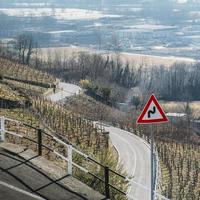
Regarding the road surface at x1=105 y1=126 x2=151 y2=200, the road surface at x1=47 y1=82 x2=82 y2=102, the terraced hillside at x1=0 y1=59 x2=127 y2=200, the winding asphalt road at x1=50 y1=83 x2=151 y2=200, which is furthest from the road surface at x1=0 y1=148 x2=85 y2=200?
the road surface at x1=47 y1=82 x2=82 y2=102

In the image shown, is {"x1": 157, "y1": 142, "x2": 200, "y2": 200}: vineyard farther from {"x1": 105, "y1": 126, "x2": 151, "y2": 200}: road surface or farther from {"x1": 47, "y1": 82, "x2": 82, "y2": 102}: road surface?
{"x1": 47, "y1": 82, "x2": 82, "y2": 102}: road surface

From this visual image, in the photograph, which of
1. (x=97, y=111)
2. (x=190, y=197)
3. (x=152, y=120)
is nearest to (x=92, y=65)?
(x=97, y=111)

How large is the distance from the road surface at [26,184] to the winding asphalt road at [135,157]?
1372 cm

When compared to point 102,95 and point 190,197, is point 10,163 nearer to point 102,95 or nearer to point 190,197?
point 190,197

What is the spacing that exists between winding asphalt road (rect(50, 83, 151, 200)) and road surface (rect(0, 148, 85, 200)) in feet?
45.0

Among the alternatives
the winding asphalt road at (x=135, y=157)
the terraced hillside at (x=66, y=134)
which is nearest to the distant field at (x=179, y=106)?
the winding asphalt road at (x=135, y=157)

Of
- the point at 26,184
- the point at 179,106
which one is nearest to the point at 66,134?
the point at 26,184

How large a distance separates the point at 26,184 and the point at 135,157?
92.7 feet

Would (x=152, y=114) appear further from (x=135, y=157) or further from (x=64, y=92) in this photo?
(x=64, y=92)

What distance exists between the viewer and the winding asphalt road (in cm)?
3017

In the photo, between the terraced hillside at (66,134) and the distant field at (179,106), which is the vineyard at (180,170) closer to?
the terraced hillside at (66,134)

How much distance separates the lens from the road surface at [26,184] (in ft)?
43.9

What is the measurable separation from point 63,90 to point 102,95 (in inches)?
261

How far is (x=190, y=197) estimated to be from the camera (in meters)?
31.2
